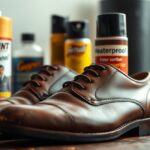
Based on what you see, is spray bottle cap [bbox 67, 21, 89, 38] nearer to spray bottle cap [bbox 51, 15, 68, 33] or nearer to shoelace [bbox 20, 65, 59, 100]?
spray bottle cap [bbox 51, 15, 68, 33]

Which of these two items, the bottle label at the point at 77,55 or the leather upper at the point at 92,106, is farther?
the bottle label at the point at 77,55

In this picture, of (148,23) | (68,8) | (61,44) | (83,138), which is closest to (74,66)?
(61,44)

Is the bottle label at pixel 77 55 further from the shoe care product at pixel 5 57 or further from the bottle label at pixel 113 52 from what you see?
the bottle label at pixel 113 52

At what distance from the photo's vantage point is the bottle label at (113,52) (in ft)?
2.54

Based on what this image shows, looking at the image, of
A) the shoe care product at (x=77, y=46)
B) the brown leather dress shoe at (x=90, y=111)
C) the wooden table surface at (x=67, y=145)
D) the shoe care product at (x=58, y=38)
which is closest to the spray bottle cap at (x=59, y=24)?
the shoe care product at (x=58, y=38)

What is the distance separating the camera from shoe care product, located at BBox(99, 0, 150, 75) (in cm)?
117

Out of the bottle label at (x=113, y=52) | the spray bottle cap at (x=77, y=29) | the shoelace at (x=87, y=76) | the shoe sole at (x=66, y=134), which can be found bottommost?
the shoe sole at (x=66, y=134)

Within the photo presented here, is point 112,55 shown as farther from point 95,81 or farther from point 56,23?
point 56,23

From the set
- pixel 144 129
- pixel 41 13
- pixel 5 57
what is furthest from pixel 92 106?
pixel 41 13

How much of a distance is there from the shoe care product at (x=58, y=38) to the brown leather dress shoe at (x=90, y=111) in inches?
19.4

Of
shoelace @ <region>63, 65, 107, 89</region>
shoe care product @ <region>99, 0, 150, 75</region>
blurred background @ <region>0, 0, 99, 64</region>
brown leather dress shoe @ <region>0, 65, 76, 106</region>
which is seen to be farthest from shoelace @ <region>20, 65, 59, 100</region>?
blurred background @ <region>0, 0, 99, 64</region>

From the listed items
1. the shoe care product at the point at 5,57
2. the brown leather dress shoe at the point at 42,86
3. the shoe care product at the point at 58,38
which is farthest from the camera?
the shoe care product at the point at 58,38

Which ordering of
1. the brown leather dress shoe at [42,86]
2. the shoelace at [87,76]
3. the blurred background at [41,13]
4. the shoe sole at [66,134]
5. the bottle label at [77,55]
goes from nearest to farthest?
the shoe sole at [66,134] → the shoelace at [87,76] → the brown leather dress shoe at [42,86] → the bottle label at [77,55] → the blurred background at [41,13]

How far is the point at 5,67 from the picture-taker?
1.02 meters
